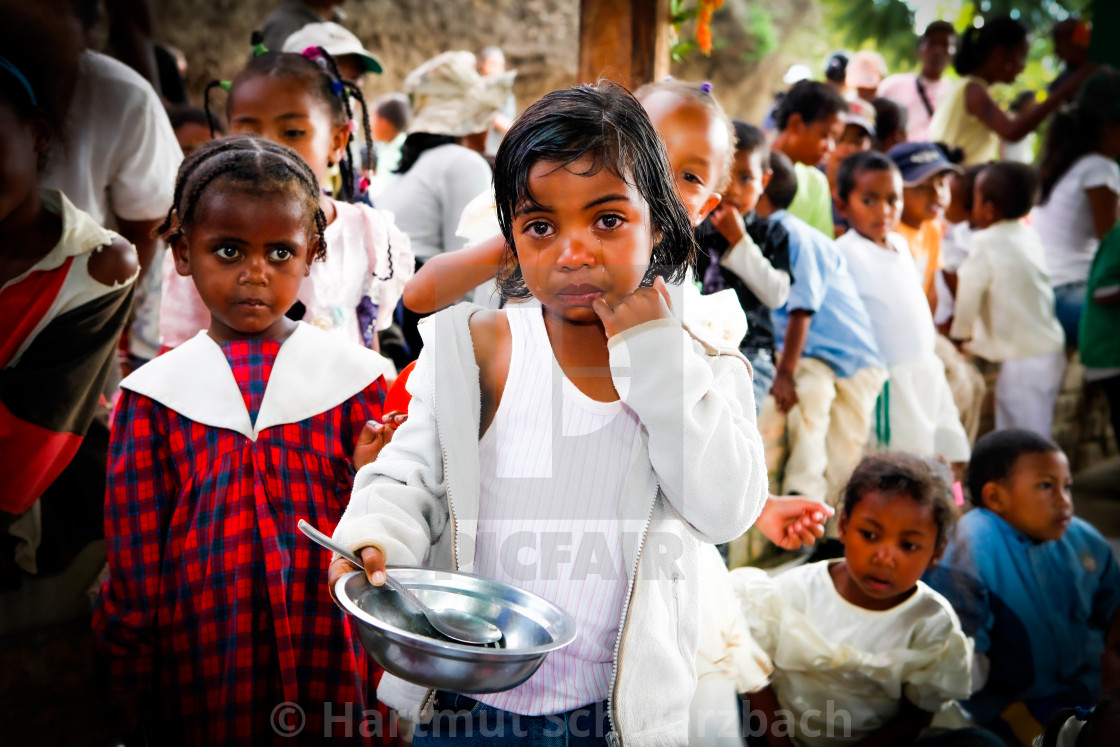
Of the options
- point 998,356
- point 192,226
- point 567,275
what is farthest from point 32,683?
point 998,356

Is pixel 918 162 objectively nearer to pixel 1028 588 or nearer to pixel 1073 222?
pixel 1073 222

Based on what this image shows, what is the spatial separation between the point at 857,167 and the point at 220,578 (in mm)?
3399

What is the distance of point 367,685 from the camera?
1.88 m

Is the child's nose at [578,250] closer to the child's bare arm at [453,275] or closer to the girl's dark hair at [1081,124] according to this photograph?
the child's bare arm at [453,275]

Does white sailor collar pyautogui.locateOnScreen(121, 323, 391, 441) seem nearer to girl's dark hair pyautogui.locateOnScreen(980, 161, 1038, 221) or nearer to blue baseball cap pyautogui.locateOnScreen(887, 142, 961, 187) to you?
blue baseball cap pyautogui.locateOnScreen(887, 142, 961, 187)

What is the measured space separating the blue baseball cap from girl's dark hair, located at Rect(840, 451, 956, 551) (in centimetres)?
250

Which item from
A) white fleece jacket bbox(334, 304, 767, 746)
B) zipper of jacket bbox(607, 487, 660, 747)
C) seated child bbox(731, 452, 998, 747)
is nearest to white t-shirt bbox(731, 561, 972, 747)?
seated child bbox(731, 452, 998, 747)

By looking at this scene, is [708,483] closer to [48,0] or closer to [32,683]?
[32,683]

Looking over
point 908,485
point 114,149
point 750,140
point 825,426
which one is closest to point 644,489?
point 908,485

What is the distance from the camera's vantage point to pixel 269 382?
1786 millimetres

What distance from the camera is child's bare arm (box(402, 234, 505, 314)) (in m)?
1.96

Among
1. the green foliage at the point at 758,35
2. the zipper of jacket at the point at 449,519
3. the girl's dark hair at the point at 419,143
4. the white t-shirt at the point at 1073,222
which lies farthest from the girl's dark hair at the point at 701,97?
the green foliage at the point at 758,35

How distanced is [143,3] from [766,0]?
41.3 feet

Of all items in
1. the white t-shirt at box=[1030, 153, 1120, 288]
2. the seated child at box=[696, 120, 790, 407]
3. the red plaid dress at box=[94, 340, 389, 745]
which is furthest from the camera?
the white t-shirt at box=[1030, 153, 1120, 288]
